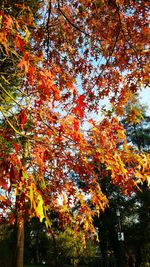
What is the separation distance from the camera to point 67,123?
4.92 m

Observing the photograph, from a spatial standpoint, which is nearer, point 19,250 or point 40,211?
point 40,211

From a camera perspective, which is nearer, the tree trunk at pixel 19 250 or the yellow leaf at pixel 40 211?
the yellow leaf at pixel 40 211

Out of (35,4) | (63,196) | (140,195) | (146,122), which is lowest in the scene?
(63,196)

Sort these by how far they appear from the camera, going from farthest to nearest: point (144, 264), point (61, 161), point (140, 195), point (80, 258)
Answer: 1. point (80, 258)
2. point (140, 195)
3. point (144, 264)
4. point (61, 161)

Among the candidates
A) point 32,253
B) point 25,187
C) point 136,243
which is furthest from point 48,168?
point 32,253

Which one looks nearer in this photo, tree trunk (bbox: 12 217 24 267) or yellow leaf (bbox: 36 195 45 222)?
yellow leaf (bbox: 36 195 45 222)

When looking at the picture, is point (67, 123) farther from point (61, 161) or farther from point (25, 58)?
point (25, 58)

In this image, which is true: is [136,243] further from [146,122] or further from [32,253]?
[32,253]

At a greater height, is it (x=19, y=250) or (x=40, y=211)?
(x=19, y=250)

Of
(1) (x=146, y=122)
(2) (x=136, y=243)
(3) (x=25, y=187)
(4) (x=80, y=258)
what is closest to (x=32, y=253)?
(4) (x=80, y=258)

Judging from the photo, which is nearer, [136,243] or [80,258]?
[136,243]

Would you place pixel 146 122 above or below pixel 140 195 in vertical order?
above

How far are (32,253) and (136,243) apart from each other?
85.1 feet

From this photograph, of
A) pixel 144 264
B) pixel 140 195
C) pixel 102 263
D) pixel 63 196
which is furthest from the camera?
pixel 102 263
